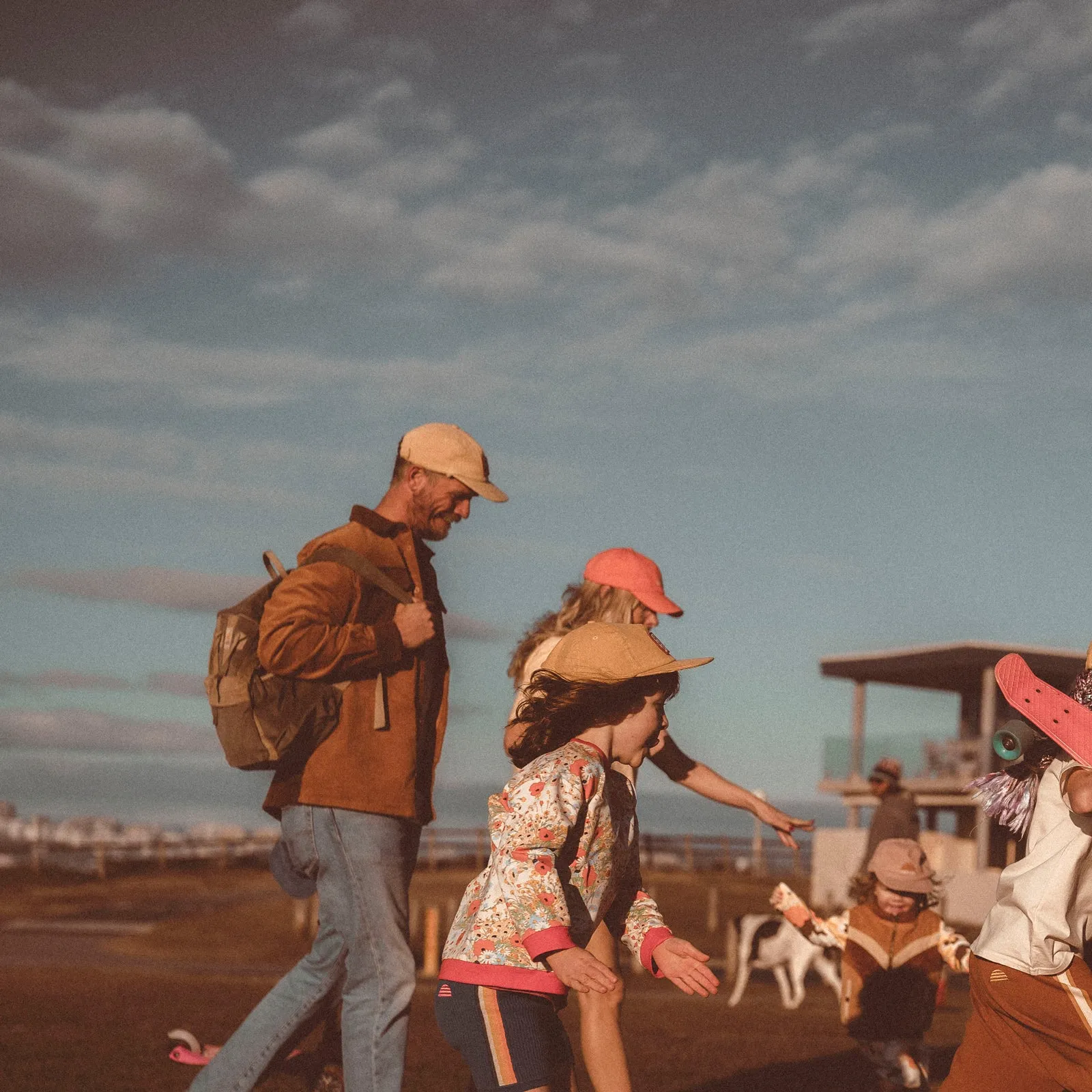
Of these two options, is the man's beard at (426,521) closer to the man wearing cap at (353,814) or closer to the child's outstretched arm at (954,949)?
the man wearing cap at (353,814)

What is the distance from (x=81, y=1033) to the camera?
29.6ft

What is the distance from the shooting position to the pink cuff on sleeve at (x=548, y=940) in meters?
3.75

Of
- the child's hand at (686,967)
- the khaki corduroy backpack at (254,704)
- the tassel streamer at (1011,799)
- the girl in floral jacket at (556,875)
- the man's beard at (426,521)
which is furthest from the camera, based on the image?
the man's beard at (426,521)

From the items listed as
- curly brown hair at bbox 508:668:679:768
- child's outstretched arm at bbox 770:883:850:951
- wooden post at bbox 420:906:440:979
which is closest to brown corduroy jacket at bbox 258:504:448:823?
curly brown hair at bbox 508:668:679:768

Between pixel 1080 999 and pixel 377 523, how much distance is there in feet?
8.53

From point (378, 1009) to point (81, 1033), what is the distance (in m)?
4.68

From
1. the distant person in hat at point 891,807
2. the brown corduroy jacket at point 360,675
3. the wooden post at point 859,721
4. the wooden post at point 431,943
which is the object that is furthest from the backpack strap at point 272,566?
the wooden post at point 859,721

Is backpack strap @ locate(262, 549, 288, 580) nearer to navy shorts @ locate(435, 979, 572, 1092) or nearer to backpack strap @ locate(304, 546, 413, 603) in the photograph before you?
backpack strap @ locate(304, 546, 413, 603)

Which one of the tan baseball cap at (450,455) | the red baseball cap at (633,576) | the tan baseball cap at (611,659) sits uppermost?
the tan baseball cap at (450,455)

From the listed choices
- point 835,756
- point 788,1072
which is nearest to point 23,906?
point 835,756

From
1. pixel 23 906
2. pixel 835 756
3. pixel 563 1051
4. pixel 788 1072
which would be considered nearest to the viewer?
pixel 563 1051

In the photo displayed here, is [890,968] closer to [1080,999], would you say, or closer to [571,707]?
[1080,999]

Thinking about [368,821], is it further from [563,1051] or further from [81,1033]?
[81,1033]

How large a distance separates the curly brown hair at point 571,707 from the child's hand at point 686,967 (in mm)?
577
